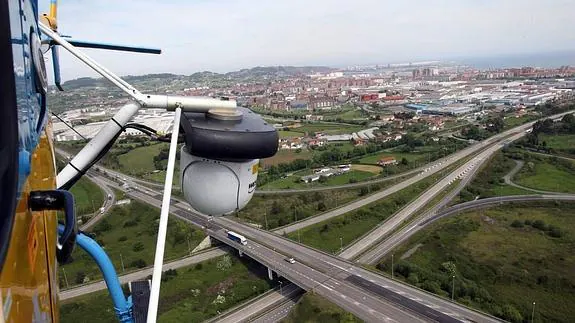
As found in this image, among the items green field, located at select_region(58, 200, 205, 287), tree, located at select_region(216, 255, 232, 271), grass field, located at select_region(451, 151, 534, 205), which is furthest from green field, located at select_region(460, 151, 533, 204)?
green field, located at select_region(58, 200, 205, 287)

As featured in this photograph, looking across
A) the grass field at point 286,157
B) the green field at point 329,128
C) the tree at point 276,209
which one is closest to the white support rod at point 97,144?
the tree at point 276,209

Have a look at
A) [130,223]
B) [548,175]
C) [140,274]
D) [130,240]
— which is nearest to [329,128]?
[548,175]

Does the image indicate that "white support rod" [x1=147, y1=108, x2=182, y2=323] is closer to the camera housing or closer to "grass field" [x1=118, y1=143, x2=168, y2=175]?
the camera housing

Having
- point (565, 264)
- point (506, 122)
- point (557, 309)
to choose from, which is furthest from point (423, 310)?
point (506, 122)

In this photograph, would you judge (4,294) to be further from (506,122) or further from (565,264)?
(506,122)

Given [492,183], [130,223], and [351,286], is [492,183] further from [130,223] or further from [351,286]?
[130,223]

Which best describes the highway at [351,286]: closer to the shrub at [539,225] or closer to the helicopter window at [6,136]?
the shrub at [539,225]

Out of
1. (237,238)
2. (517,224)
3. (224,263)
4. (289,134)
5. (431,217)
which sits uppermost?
(289,134)
